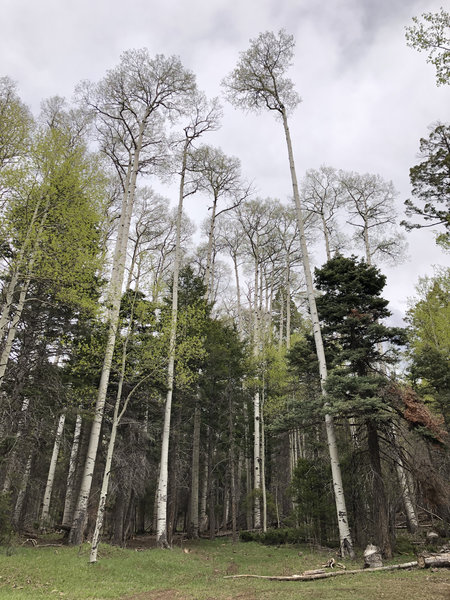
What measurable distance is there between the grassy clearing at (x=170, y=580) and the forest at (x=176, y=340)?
0.94 meters

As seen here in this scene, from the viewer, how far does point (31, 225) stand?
7789 mm

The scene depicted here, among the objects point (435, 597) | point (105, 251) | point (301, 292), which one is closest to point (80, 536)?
point (105, 251)

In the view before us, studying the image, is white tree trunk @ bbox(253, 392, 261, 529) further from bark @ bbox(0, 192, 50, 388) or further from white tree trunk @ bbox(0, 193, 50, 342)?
white tree trunk @ bbox(0, 193, 50, 342)

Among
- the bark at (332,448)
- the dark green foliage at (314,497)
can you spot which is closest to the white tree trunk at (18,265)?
the bark at (332,448)

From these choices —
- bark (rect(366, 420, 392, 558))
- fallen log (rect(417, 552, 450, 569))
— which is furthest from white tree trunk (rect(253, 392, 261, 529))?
fallen log (rect(417, 552, 450, 569))

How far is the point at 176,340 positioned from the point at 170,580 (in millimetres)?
7511

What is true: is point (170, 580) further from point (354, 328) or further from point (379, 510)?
point (354, 328)

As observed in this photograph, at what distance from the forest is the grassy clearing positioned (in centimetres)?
94

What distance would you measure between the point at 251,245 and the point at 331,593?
1780cm

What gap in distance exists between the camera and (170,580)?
750cm

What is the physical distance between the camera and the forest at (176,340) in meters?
8.66

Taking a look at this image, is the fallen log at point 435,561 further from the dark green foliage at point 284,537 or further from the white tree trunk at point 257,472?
the white tree trunk at point 257,472

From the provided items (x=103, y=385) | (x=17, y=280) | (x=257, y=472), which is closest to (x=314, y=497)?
(x=257, y=472)

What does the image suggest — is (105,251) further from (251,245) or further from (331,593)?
(251,245)
